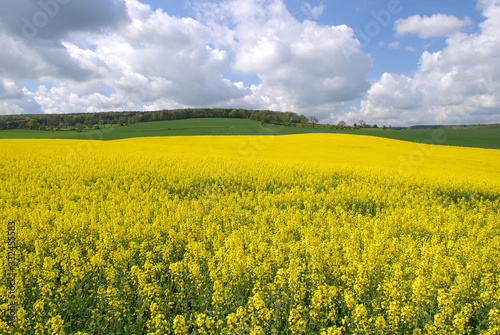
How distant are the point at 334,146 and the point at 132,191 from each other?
30266mm

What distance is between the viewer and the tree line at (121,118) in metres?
67.4

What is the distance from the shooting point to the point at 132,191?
12.4 metres

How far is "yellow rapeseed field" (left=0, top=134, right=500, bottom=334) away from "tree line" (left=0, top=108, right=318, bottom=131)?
203ft

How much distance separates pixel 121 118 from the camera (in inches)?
3324

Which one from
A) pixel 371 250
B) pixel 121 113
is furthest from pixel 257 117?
pixel 371 250

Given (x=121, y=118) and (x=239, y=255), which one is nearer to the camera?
(x=239, y=255)

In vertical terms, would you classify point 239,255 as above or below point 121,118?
below

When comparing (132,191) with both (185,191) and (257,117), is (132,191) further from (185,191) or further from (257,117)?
(257,117)

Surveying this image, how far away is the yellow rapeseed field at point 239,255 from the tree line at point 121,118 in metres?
61.9

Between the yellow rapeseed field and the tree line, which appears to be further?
the tree line

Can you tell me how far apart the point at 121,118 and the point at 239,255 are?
90.9 m

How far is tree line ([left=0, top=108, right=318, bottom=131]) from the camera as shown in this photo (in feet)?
221

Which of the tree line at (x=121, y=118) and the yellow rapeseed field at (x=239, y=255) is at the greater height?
the tree line at (x=121, y=118)

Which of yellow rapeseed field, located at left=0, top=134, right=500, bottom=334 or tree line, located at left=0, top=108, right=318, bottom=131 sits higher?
tree line, located at left=0, top=108, right=318, bottom=131
